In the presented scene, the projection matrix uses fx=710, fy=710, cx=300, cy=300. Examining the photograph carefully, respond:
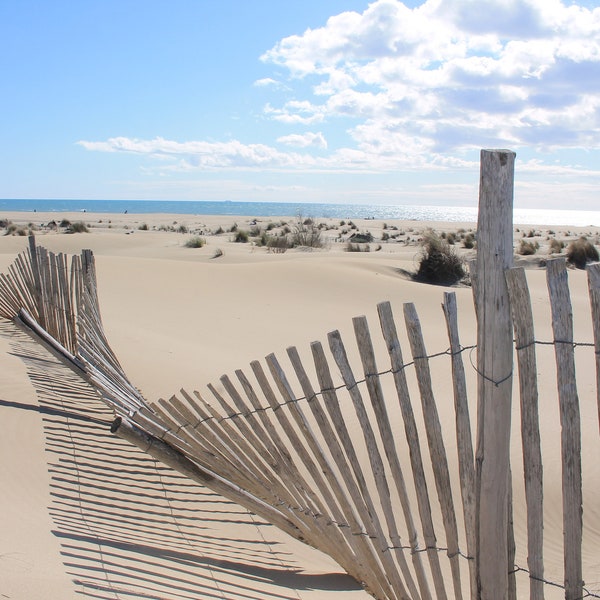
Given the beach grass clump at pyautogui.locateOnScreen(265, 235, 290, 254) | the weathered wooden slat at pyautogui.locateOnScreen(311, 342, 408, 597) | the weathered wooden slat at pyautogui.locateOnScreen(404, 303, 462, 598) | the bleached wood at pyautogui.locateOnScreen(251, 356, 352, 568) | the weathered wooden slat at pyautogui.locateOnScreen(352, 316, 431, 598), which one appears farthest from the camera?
the beach grass clump at pyautogui.locateOnScreen(265, 235, 290, 254)

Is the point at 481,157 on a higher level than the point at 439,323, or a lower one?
higher

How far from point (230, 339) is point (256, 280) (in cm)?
570

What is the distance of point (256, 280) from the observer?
16.7 meters

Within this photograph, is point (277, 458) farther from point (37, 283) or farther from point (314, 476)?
point (37, 283)

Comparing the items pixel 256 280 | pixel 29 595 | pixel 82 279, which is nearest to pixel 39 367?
pixel 82 279

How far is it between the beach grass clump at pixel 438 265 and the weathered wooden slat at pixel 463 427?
16.3m

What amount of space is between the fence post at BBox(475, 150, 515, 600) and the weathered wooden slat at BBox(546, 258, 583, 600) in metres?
0.20

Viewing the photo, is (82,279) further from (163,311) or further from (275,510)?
(163,311)

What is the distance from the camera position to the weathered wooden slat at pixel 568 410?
2.57 m

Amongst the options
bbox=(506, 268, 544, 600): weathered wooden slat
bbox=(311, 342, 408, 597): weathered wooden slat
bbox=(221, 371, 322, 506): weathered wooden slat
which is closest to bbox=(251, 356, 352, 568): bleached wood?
bbox=(221, 371, 322, 506): weathered wooden slat

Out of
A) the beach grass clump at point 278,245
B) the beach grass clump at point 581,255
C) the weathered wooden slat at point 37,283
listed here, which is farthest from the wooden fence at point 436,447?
the beach grass clump at point 278,245

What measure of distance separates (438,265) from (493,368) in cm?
1646

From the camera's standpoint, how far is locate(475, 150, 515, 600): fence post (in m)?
2.70

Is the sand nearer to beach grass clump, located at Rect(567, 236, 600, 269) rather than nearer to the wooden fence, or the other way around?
the wooden fence
